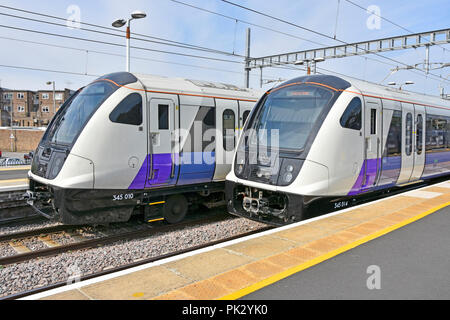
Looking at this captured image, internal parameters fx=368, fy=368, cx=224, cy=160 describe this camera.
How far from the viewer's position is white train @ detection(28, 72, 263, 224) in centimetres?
730

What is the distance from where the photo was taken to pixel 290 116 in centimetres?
765

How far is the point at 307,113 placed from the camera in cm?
744

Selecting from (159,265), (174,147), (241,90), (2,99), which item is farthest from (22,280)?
(2,99)

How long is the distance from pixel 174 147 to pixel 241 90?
300cm

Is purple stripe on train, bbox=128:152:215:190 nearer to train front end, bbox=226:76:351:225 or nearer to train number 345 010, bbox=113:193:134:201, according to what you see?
train number 345 010, bbox=113:193:134:201

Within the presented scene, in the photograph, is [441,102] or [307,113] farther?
[441,102]

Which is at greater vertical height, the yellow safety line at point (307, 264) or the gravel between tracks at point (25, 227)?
the yellow safety line at point (307, 264)

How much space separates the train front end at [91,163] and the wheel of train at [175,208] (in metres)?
1.08

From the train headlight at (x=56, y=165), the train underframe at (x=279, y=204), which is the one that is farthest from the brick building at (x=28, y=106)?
the train underframe at (x=279, y=204)

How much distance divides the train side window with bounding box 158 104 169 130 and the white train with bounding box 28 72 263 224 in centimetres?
2

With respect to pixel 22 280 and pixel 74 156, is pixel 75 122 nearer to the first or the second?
pixel 74 156

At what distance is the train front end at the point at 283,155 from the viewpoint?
6992 mm

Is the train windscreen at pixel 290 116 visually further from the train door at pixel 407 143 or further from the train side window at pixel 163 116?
the train door at pixel 407 143

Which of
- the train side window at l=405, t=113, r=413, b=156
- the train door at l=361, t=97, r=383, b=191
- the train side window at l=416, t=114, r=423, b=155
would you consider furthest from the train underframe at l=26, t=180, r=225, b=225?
the train side window at l=416, t=114, r=423, b=155
